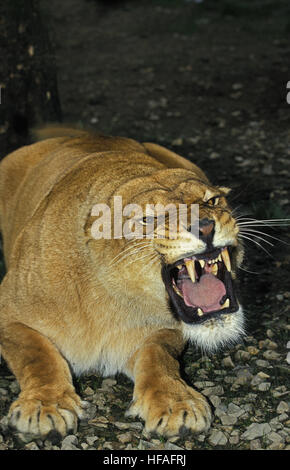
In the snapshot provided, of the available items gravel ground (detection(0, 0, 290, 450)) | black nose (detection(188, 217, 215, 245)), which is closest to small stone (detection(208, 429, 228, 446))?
gravel ground (detection(0, 0, 290, 450))

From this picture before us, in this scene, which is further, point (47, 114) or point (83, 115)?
point (83, 115)

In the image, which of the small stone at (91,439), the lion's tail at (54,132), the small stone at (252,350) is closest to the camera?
the small stone at (91,439)

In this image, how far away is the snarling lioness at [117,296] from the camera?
321cm

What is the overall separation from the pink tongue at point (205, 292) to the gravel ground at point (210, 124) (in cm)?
58

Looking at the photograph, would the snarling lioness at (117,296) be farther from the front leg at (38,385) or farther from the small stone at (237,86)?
the small stone at (237,86)

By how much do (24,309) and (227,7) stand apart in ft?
28.5

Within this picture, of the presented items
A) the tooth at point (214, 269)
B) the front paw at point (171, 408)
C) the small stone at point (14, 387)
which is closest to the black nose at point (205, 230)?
the tooth at point (214, 269)

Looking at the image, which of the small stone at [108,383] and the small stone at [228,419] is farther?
the small stone at [108,383]

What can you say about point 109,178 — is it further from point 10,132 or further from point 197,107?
point 197,107

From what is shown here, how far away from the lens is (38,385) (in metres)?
3.36

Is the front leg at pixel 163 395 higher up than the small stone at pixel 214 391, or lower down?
higher up

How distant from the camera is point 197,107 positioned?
26.2 ft
